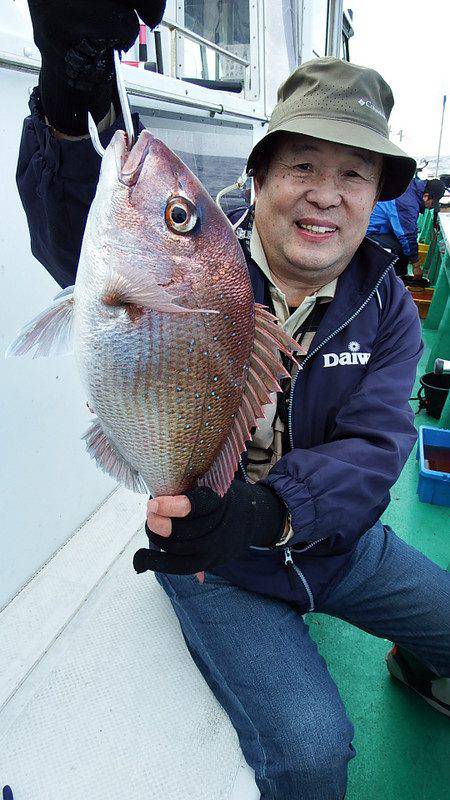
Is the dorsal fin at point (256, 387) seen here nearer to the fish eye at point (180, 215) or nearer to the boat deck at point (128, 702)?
the fish eye at point (180, 215)

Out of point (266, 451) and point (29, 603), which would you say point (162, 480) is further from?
point (29, 603)

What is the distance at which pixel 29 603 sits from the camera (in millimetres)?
2012

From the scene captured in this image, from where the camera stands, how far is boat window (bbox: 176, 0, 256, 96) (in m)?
4.33

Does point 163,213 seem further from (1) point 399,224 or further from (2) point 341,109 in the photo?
(1) point 399,224

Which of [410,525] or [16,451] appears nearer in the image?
[16,451]

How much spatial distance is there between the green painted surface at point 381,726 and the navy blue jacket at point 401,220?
578 centimetres

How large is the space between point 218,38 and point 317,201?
4.00m

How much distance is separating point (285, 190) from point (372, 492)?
3.23 ft

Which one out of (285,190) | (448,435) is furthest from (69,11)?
(448,435)

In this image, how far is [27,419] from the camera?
1998mm

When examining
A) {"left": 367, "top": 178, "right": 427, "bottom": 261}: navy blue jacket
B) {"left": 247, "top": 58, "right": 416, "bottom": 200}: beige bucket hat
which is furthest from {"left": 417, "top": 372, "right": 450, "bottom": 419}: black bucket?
{"left": 367, "top": 178, "right": 427, "bottom": 261}: navy blue jacket

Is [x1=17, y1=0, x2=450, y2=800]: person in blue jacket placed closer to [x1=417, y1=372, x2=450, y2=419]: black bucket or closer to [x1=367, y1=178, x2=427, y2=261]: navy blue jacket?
[x1=417, y1=372, x2=450, y2=419]: black bucket

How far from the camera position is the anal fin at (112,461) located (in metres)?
1.25

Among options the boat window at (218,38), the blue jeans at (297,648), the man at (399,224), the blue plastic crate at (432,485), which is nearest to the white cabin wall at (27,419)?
the blue jeans at (297,648)
